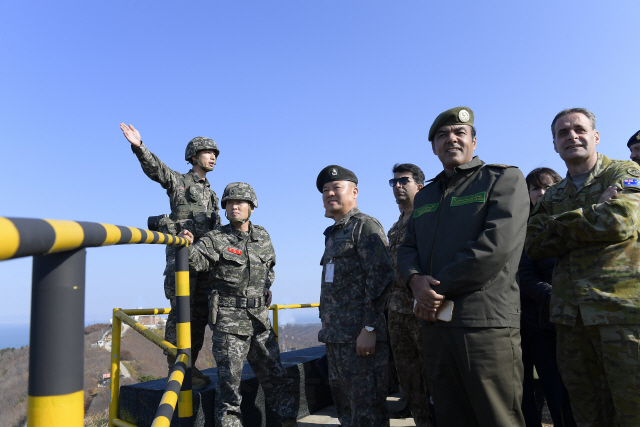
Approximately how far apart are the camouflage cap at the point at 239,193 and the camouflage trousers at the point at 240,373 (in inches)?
41.8

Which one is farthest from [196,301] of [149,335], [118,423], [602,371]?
[602,371]

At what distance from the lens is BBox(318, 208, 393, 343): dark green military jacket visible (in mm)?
2807

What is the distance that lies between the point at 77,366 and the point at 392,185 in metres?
3.54

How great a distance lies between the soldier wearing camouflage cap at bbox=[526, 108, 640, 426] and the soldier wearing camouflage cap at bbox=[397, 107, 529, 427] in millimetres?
352

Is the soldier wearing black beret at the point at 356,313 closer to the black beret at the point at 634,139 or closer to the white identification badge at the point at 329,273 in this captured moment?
the white identification badge at the point at 329,273

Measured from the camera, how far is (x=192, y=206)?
13.7 ft

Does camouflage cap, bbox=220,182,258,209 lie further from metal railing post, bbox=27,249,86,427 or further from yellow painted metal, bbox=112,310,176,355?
metal railing post, bbox=27,249,86,427

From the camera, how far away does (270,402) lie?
3.37 metres

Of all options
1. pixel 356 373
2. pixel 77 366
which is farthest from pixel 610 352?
pixel 77 366

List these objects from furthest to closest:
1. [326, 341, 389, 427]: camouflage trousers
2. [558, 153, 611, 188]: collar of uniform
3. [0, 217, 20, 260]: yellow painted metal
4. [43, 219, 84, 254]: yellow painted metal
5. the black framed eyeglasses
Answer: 1. the black framed eyeglasses
2. [326, 341, 389, 427]: camouflage trousers
3. [558, 153, 611, 188]: collar of uniform
4. [43, 219, 84, 254]: yellow painted metal
5. [0, 217, 20, 260]: yellow painted metal

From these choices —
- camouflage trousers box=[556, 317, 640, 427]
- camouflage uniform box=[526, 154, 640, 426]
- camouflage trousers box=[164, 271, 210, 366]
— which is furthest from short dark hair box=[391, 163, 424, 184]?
camouflage trousers box=[164, 271, 210, 366]

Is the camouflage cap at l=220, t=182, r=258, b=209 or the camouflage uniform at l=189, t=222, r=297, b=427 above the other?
the camouflage cap at l=220, t=182, r=258, b=209

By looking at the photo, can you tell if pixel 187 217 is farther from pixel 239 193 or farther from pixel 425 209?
pixel 425 209

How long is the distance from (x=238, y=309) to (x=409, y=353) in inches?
55.9
